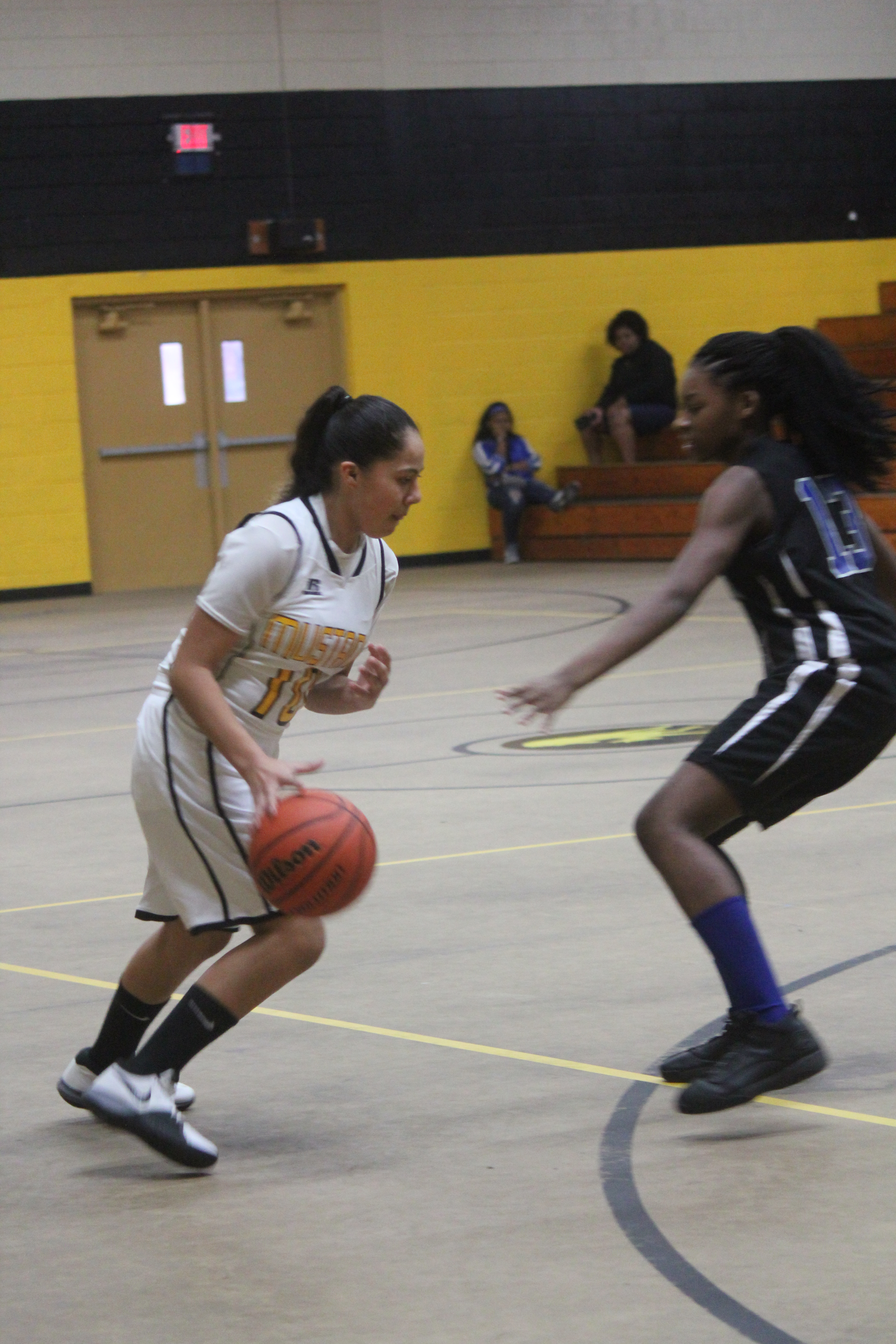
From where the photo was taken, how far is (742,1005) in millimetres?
3713

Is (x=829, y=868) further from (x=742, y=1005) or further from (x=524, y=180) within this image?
(x=524, y=180)

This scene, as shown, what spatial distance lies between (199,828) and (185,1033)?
0.39 meters

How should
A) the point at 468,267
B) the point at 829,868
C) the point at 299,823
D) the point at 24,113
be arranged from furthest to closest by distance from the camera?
the point at 468,267
the point at 24,113
the point at 829,868
the point at 299,823

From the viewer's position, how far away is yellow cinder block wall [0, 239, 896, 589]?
17.4m

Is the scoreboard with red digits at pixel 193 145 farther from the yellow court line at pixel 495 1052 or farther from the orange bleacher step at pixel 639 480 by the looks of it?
the yellow court line at pixel 495 1052

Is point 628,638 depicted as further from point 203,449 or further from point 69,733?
point 203,449

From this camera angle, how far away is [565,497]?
60.3 ft

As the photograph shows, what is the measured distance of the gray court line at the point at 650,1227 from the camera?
8.75 ft

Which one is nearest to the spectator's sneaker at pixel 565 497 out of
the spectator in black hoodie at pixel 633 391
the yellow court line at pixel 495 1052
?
the spectator in black hoodie at pixel 633 391

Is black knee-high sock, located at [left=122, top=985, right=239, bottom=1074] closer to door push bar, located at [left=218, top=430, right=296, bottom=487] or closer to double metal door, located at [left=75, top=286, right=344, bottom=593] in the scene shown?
double metal door, located at [left=75, top=286, right=344, bottom=593]

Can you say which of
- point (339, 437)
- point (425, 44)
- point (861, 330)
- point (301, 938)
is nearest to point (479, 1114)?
point (301, 938)

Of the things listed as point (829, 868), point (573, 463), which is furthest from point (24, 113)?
point (829, 868)

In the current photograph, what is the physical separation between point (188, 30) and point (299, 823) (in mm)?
15643

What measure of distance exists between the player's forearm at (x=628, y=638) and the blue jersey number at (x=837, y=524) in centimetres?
31
